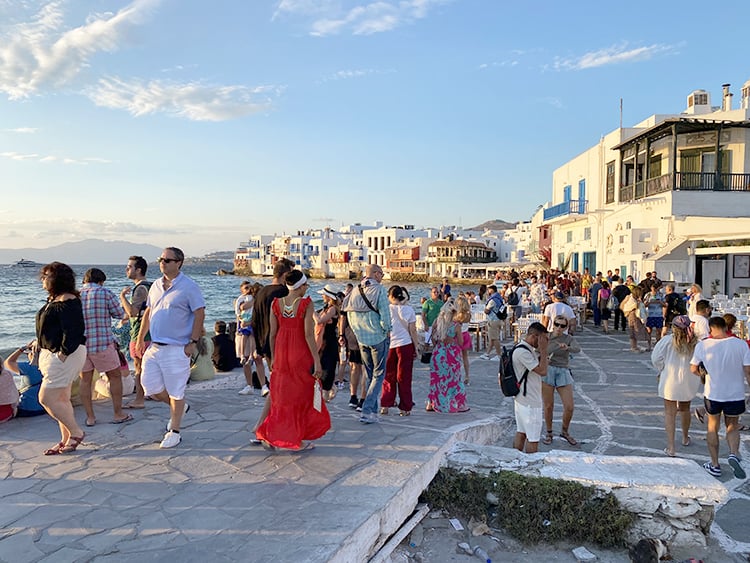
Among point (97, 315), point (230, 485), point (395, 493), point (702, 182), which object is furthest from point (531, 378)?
point (702, 182)

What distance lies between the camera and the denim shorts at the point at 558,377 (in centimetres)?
632

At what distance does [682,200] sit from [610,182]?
5.81 m

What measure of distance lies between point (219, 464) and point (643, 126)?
970 inches

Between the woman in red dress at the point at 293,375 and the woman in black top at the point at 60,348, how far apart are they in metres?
1.72

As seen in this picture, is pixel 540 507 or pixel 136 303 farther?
pixel 136 303

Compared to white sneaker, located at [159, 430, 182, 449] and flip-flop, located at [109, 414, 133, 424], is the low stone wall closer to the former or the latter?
white sneaker, located at [159, 430, 182, 449]

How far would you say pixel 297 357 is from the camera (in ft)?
15.3

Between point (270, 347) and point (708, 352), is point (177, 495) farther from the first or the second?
point (708, 352)

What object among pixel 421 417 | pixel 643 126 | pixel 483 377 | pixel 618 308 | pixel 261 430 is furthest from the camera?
pixel 643 126

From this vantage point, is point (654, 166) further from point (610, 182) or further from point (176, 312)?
point (176, 312)

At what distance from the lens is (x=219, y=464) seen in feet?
14.6

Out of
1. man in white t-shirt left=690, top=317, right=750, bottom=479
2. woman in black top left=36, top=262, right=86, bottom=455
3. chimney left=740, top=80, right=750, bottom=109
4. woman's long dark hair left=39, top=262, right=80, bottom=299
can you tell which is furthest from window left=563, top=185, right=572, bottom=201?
woman in black top left=36, top=262, right=86, bottom=455

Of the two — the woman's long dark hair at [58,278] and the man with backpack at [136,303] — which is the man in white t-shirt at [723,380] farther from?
the woman's long dark hair at [58,278]

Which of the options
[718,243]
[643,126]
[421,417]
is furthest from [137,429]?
[643,126]
